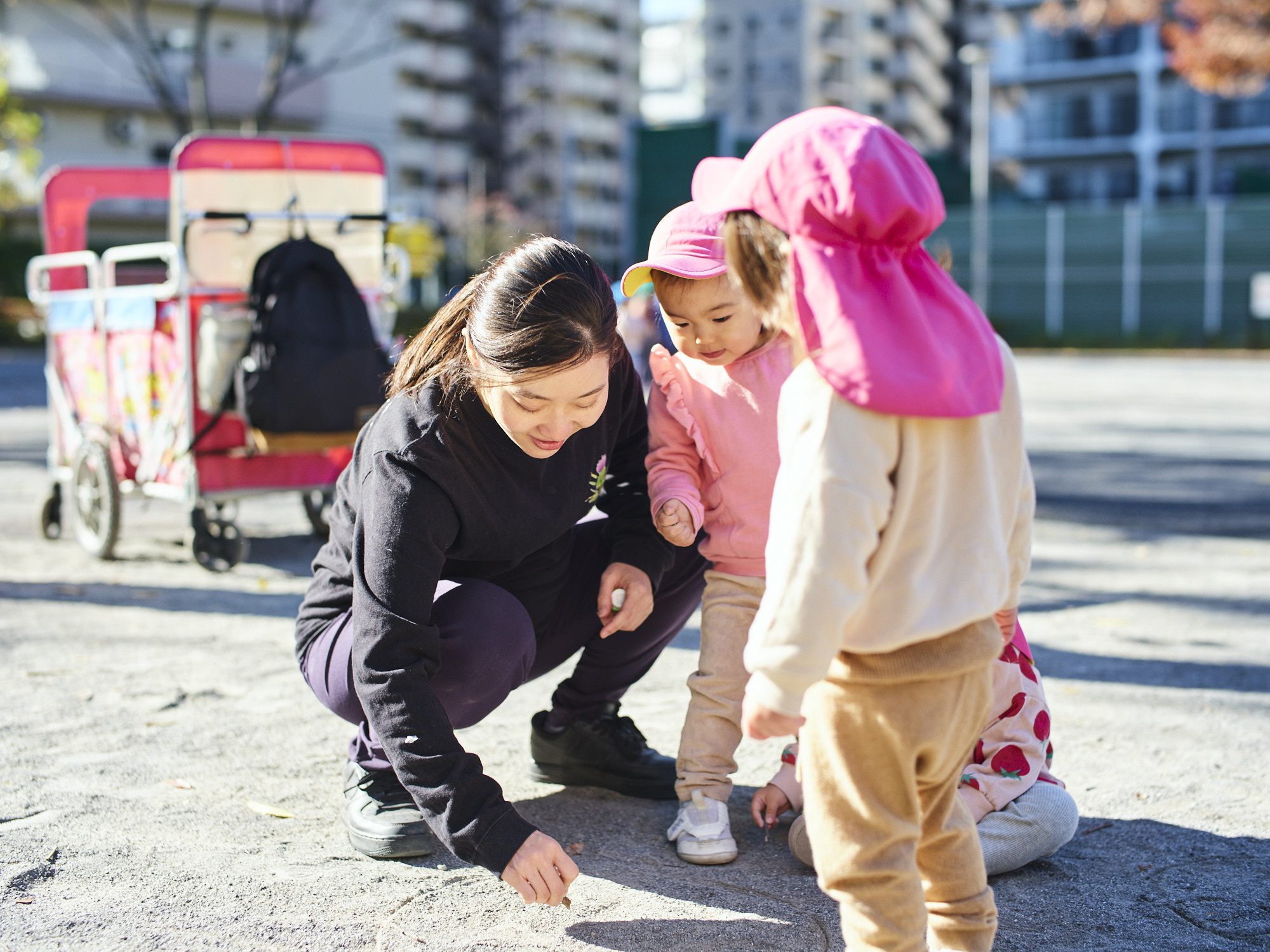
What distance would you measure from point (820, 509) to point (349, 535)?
1101 mm

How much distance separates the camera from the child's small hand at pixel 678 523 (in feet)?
7.77

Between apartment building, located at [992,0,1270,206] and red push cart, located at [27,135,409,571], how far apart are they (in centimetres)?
4000

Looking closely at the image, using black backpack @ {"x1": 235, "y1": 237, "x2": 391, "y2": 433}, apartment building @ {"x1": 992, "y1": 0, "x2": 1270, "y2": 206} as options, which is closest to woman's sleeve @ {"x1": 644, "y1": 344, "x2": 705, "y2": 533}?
black backpack @ {"x1": 235, "y1": 237, "x2": 391, "y2": 433}

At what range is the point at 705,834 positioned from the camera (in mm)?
2320

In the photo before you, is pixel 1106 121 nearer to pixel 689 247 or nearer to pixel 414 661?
pixel 689 247

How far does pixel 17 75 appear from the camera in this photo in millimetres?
32844

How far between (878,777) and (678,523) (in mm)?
850

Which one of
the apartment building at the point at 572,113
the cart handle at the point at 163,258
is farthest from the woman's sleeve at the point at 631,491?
the apartment building at the point at 572,113

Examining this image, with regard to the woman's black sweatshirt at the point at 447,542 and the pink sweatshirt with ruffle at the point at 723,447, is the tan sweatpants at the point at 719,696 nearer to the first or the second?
the pink sweatshirt with ruffle at the point at 723,447

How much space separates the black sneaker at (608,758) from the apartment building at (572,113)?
179 feet

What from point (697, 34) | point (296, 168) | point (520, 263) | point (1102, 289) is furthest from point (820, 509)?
point (697, 34)

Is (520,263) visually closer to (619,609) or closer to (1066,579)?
(619,609)

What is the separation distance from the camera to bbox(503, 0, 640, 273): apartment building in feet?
196

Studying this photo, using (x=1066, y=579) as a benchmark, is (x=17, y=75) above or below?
above
